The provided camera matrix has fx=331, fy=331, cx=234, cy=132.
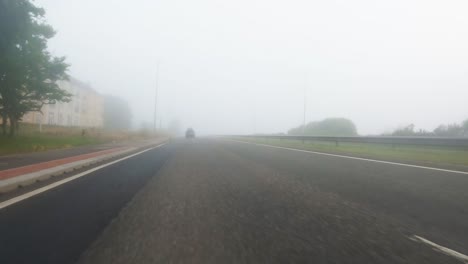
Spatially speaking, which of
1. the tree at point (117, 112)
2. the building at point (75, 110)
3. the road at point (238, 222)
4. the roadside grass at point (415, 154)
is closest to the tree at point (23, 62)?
the road at point (238, 222)

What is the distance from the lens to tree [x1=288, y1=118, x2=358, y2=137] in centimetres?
4841

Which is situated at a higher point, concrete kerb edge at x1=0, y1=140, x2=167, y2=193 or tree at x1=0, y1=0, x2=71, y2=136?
tree at x1=0, y1=0, x2=71, y2=136

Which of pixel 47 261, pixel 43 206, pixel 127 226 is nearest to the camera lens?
pixel 47 261

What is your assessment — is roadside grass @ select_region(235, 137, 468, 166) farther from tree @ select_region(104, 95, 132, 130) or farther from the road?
tree @ select_region(104, 95, 132, 130)

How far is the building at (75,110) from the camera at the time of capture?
5822 centimetres

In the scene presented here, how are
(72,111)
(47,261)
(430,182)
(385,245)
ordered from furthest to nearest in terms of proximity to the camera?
(72,111) < (430,182) < (385,245) < (47,261)

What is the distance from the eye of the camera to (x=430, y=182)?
23.0 ft

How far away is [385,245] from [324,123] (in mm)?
52816

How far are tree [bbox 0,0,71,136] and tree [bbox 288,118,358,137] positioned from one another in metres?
36.6

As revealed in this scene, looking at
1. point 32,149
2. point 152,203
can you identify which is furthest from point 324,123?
point 152,203

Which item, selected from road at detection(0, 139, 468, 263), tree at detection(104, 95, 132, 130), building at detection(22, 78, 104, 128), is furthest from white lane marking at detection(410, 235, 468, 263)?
tree at detection(104, 95, 132, 130)

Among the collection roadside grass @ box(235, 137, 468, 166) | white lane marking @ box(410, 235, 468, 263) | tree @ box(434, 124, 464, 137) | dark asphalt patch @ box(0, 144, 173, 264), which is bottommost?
dark asphalt patch @ box(0, 144, 173, 264)

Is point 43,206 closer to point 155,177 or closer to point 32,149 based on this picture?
point 155,177

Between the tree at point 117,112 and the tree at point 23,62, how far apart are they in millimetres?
77621
